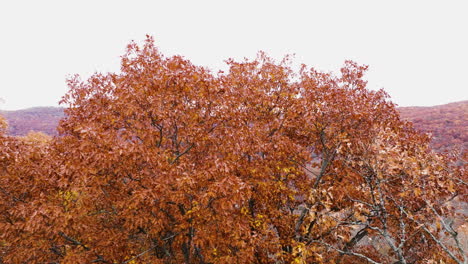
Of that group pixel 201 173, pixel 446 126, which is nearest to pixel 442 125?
pixel 446 126

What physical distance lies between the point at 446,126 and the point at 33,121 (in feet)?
340

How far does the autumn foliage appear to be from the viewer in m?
6.46

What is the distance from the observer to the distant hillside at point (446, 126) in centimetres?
3173

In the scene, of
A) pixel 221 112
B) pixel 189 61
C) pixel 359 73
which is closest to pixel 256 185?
pixel 221 112

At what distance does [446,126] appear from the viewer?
38.0 meters

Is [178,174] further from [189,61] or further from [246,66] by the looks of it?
[246,66]

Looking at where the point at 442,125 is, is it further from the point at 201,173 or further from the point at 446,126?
the point at 201,173

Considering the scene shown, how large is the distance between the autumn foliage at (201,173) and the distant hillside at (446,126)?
2353 cm

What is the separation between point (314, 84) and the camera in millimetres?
11422

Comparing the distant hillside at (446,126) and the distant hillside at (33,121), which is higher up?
the distant hillside at (33,121)

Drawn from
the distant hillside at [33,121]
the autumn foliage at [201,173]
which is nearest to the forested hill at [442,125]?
the distant hillside at [33,121]

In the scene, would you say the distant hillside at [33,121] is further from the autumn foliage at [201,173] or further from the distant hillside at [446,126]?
the distant hillside at [446,126]

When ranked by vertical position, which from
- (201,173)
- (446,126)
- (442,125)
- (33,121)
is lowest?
(446,126)

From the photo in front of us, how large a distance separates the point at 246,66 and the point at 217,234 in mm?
7906
